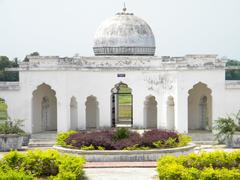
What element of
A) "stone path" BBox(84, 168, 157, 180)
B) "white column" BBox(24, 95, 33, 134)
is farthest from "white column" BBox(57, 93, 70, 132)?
"stone path" BBox(84, 168, 157, 180)

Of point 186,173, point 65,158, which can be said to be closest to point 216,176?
point 186,173

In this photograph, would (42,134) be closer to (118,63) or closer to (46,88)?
(46,88)

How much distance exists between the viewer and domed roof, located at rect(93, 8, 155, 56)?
31.1m

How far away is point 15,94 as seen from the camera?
28.9 m

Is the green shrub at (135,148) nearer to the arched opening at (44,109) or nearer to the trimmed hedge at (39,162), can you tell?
the trimmed hedge at (39,162)

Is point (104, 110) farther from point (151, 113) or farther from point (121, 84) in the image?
point (151, 113)

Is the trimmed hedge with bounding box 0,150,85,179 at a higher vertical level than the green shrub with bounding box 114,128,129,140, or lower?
lower

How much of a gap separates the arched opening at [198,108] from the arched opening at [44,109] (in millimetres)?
7541

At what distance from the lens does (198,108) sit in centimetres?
3152

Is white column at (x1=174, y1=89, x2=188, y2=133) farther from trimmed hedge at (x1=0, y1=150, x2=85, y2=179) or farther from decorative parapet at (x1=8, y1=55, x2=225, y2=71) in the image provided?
trimmed hedge at (x1=0, y1=150, x2=85, y2=179)

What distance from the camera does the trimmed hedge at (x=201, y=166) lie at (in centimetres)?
1500

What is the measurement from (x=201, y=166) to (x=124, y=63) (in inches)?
533

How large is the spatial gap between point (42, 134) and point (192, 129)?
8193mm

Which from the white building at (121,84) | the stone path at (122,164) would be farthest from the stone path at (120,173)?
the white building at (121,84)
